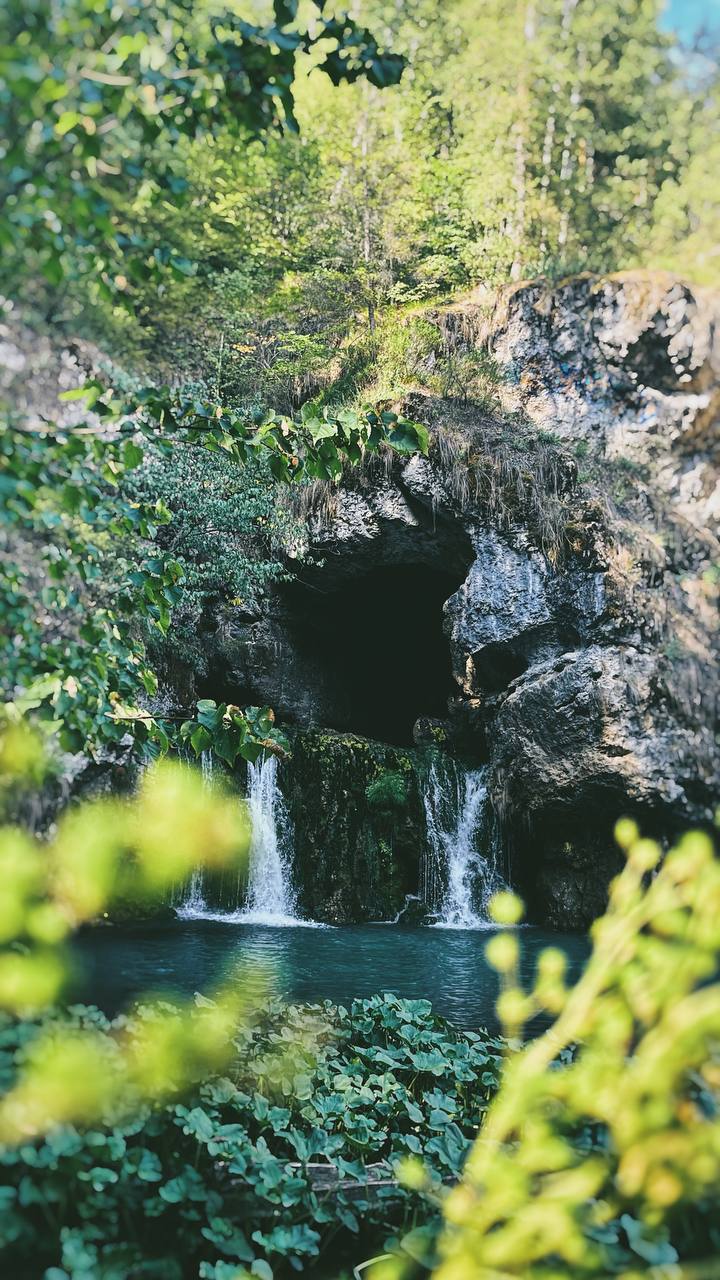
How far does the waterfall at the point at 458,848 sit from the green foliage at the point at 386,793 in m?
0.30

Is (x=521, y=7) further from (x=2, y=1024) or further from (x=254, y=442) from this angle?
(x=2, y=1024)

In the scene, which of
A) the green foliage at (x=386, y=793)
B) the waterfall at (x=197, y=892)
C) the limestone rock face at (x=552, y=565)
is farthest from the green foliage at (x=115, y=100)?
the green foliage at (x=386, y=793)

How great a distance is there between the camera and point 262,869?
7.52 m

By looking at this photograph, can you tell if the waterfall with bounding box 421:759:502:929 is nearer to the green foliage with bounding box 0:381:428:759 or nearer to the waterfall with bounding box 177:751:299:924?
the waterfall with bounding box 177:751:299:924

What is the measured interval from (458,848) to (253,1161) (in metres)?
6.62

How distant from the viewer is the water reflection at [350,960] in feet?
13.8

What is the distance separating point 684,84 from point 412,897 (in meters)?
6.51

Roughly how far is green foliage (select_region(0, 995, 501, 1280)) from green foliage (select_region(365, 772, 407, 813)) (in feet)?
18.4

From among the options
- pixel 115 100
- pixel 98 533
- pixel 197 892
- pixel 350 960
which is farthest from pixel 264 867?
pixel 115 100

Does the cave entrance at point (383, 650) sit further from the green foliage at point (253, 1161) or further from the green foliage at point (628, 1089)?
the green foliage at point (628, 1089)

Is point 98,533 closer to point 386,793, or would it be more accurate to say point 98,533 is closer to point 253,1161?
point 253,1161

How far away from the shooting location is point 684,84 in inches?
126

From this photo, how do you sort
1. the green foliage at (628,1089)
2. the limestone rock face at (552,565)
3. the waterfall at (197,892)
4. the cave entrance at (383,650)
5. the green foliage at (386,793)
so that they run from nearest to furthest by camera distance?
the green foliage at (628,1089), the limestone rock face at (552,565), the waterfall at (197,892), the green foliage at (386,793), the cave entrance at (383,650)

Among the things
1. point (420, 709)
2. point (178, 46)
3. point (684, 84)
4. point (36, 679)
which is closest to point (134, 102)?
point (178, 46)
